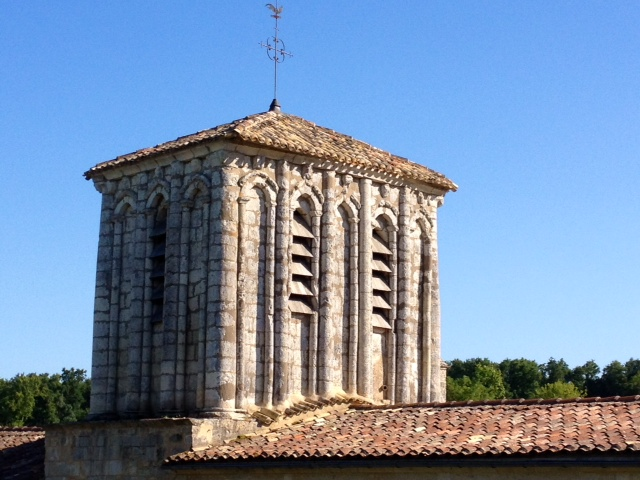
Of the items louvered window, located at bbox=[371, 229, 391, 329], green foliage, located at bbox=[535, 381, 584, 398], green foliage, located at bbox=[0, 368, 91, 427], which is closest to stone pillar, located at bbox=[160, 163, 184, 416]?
louvered window, located at bbox=[371, 229, 391, 329]

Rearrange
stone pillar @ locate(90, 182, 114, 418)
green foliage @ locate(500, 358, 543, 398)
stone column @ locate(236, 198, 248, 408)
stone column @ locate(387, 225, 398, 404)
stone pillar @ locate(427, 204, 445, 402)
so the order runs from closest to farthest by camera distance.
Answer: stone column @ locate(236, 198, 248, 408) < stone pillar @ locate(90, 182, 114, 418) < stone column @ locate(387, 225, 398, 404) < stone pillar @ locate(427, 204, 445, 402) < green foliage @ locate(500, 358, 543, 398)

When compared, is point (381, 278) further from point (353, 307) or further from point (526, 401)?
point (526, 401)

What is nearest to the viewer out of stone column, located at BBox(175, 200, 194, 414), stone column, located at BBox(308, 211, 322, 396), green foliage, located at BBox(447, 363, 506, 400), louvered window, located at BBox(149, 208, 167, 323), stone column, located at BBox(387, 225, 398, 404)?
stone column, located at BBox(175, 200, 194, 414)

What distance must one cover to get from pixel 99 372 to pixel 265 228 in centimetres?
408

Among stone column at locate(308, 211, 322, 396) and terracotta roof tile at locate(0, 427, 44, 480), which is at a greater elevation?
stone column at locate(308, 211, 322, 396)

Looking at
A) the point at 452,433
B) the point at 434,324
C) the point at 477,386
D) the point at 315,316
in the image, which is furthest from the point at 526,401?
the point at 477,386

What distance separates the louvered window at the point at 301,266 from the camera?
20547 millimetres

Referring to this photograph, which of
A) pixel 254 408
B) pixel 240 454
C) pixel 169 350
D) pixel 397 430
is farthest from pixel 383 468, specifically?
pixel 169 350

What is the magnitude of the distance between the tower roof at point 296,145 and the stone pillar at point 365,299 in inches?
25.5

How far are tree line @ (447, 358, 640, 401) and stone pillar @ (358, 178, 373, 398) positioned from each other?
1499 inches

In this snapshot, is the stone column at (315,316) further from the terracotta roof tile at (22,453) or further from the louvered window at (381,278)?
the terracotta roof tile at (22,453)

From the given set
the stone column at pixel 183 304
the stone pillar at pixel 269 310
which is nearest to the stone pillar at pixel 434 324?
the stone pillar at pixel 269 310

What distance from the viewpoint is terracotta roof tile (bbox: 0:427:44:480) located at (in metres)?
22.0

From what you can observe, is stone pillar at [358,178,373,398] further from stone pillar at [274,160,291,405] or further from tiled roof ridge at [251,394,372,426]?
stone pillar at [274,160,291,405]
